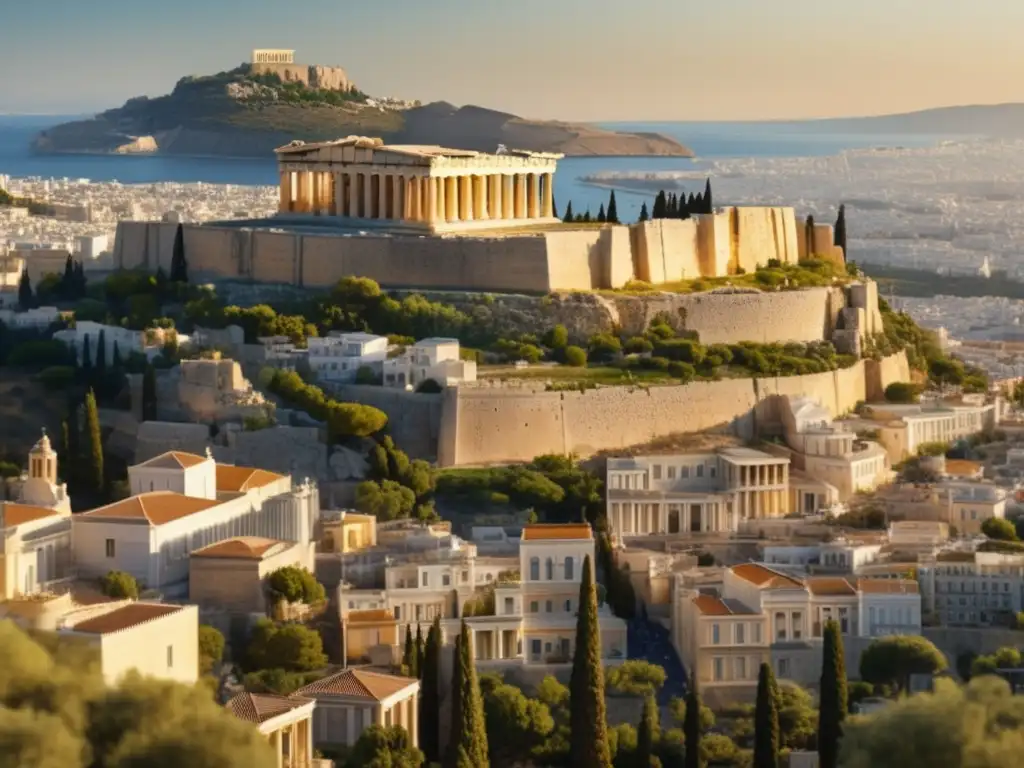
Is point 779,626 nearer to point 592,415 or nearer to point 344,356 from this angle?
point 592,415

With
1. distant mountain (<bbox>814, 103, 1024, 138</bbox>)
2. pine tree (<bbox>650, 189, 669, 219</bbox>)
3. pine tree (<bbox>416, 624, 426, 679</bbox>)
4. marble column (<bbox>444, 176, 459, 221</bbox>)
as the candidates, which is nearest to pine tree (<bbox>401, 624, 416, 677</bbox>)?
pine tree (<bbox>416, 624, 426, 679</bbox>)

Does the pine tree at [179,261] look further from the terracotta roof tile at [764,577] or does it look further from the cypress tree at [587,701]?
the cypress tree at [587,701]

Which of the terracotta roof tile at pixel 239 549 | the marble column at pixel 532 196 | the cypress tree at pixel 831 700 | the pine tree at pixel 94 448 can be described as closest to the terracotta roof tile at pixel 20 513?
the terracotta roof tile at pixel 239 549

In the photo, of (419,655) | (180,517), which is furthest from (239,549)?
(419,655)

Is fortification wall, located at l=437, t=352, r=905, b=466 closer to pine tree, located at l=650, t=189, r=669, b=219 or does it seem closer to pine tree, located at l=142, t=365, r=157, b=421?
pine tree, located at l=142, t=365, r=157, b=421

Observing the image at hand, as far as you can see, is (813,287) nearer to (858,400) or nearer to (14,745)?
(858,400)
